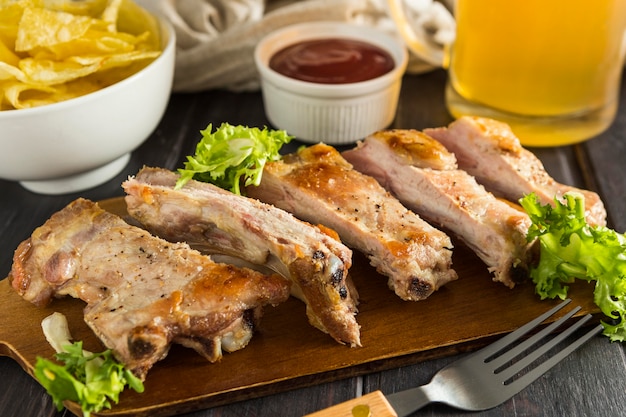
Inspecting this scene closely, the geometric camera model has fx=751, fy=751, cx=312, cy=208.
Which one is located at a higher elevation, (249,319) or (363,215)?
(363,215)

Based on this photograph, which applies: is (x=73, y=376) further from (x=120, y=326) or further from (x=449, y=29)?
(x=449, y=29)

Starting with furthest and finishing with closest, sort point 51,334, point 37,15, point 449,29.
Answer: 1. point 449,29
2. point 37,15
3. point 51,334

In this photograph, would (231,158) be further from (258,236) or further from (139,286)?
(139,286)

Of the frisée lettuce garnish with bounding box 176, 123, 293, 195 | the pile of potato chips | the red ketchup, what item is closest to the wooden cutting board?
the frisée lettuce garnish with bounding box 176, 123, 293, 195

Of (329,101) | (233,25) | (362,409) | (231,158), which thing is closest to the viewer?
(362,409)

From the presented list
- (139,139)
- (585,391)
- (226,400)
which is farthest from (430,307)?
(139,139)

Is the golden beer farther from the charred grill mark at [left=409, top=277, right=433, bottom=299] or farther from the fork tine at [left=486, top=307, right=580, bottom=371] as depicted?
A: the charred grill mark at [left=409, top=277, right=433, bottom=299]

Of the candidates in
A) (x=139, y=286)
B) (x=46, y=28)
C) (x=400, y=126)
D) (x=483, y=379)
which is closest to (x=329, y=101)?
(x=400, y=126)
